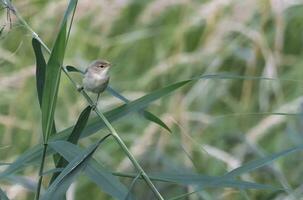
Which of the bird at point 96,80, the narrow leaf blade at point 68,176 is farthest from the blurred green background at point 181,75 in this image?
the narrow leaf blade at point 68,176

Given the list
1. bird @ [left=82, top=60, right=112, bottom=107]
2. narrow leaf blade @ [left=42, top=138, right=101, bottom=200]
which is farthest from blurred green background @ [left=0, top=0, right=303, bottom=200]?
narrow leaf blade @ [left=42, top=138, right=101, bottom=200]

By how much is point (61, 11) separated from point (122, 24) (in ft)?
1.37

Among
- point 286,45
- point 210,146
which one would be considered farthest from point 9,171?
point 286,45

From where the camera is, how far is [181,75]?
11.1 ft

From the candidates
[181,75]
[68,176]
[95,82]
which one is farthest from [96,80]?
[181,75]

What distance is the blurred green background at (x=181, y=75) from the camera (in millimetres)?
2971

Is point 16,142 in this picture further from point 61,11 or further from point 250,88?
point 250,88

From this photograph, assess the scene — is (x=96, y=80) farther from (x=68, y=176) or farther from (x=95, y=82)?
(x=68, y=176)

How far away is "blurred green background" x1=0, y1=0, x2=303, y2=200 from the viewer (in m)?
2.97

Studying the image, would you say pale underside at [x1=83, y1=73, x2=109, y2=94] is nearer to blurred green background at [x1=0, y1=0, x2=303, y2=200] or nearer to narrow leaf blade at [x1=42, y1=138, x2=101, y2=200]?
narrow leaf blade at [x1=42, y1=138, x2=101, y2=200]

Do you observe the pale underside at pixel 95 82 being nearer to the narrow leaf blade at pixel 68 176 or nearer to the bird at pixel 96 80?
the bird at pixel 96 80

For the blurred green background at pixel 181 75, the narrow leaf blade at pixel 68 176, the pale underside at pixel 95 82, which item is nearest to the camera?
the narrow leaf blade at pixel 68 176

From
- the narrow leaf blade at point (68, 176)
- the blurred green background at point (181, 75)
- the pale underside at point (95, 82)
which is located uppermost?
the blurred green background at point (181, 75)

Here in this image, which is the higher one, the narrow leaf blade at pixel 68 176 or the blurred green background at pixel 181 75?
the blurred green background at pixel 181 75
